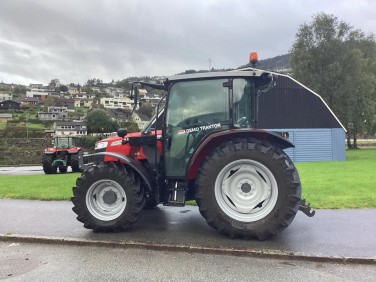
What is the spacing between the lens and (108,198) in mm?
6078

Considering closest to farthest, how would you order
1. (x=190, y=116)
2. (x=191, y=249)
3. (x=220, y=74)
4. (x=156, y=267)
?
(x=156, y=267) < (x=191, y=249) < (x=220, y=74) < (x=190, y=116)

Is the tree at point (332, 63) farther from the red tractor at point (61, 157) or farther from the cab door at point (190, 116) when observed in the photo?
the cab door at point (190, 116)

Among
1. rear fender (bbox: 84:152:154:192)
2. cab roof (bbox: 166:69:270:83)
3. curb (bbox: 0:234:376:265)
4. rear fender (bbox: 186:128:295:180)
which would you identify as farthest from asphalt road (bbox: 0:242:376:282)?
cab roof (bbox: 166:69:270:83)

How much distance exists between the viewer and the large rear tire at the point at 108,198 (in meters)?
5.89

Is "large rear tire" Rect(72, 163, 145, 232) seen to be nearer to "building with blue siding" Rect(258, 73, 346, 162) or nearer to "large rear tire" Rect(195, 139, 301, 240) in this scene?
"large rear tire" Rect(195, 139, 301, 240)

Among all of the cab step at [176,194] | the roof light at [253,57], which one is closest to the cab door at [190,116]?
the cab step at [176,194]

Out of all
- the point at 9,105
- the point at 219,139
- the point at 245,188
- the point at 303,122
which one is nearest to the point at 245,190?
the point at 245,188

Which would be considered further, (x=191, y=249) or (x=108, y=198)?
(x=108, y=198)

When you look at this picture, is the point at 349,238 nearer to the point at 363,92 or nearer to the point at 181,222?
the point at 181,222

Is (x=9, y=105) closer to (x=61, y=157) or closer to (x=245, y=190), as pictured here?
(x=61, y=157)

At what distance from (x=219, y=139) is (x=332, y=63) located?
39559 mm

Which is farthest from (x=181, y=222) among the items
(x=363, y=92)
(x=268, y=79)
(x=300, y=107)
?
(x=363, y=92)

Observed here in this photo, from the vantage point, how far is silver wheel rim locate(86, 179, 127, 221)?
6039mm

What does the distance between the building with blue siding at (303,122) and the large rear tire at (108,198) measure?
26386 millimetres
